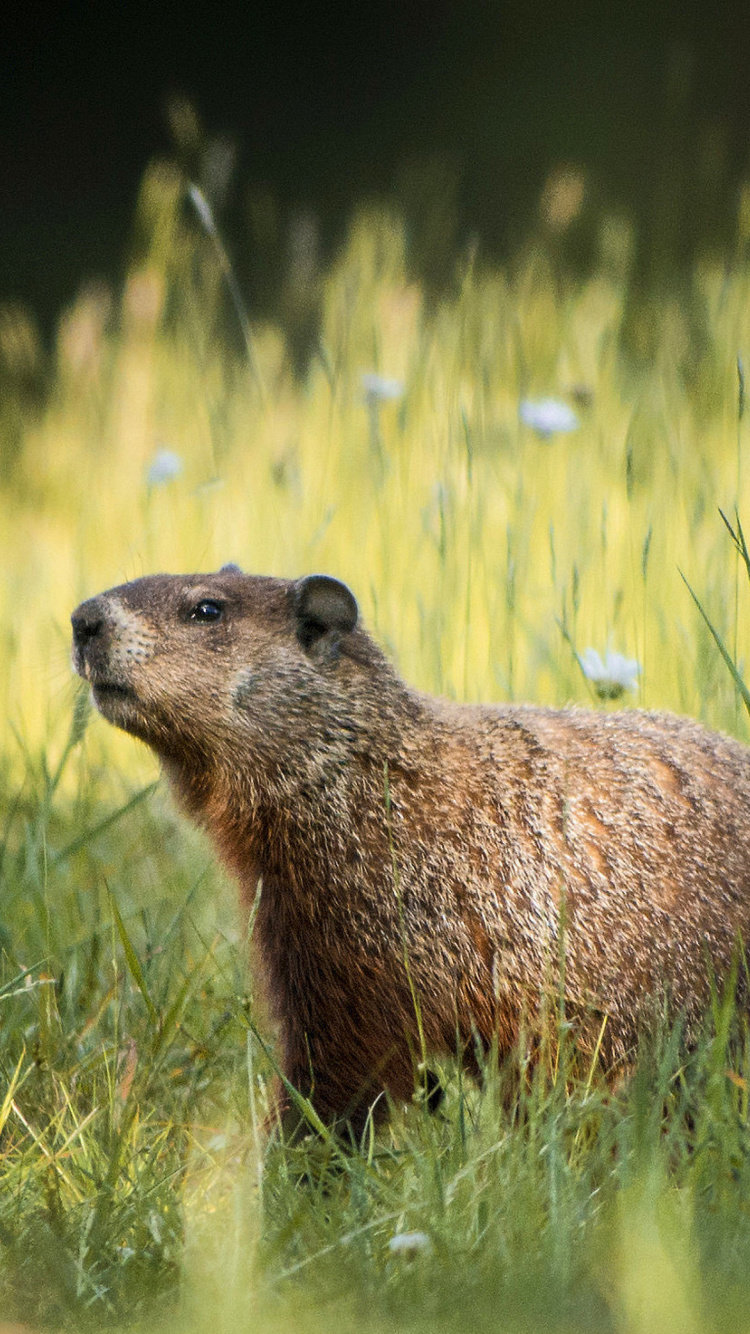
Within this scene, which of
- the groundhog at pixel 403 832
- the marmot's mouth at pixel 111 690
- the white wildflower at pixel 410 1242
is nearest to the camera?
the white wildflower at pixel 410 1242

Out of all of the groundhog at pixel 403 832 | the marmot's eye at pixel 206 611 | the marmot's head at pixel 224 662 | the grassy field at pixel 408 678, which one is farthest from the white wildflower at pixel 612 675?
the marmot's eye at pixel 206 611

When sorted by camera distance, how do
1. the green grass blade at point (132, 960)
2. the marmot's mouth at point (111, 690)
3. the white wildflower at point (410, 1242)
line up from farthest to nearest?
1. the marmot's mouth at point (111, 690)
2. the green grass blade at point (132, 960)
3. the white wildflower at point (410, 1242)

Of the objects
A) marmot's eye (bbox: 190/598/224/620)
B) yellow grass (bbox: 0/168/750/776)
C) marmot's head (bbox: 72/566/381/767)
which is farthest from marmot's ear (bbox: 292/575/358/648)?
yellow grass (bbox: 0/168/750/776)

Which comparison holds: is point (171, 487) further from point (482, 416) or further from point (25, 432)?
point (482, 416)

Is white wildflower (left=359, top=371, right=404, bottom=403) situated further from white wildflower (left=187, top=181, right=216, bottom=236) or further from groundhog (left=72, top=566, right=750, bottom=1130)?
groundhog (left=72, top=566, right=750, bottom=1130)

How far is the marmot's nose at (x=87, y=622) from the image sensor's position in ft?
9.28

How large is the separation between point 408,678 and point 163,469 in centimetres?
138

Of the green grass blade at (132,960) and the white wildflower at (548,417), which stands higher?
the white wildflower at (548,417)

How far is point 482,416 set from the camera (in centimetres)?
448

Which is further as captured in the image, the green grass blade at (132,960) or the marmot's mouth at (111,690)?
the marmot's mouth at (111,690)

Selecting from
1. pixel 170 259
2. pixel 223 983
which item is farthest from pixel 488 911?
pixel 170 259

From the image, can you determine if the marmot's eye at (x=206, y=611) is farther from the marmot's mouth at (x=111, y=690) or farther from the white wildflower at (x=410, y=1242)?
the white wildflower at (x=410, y=1242)

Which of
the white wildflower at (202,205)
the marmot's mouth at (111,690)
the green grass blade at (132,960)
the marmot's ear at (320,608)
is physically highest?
the white wildflower at (202,205)

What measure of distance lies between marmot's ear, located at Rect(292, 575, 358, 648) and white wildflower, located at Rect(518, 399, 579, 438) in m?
1.80
